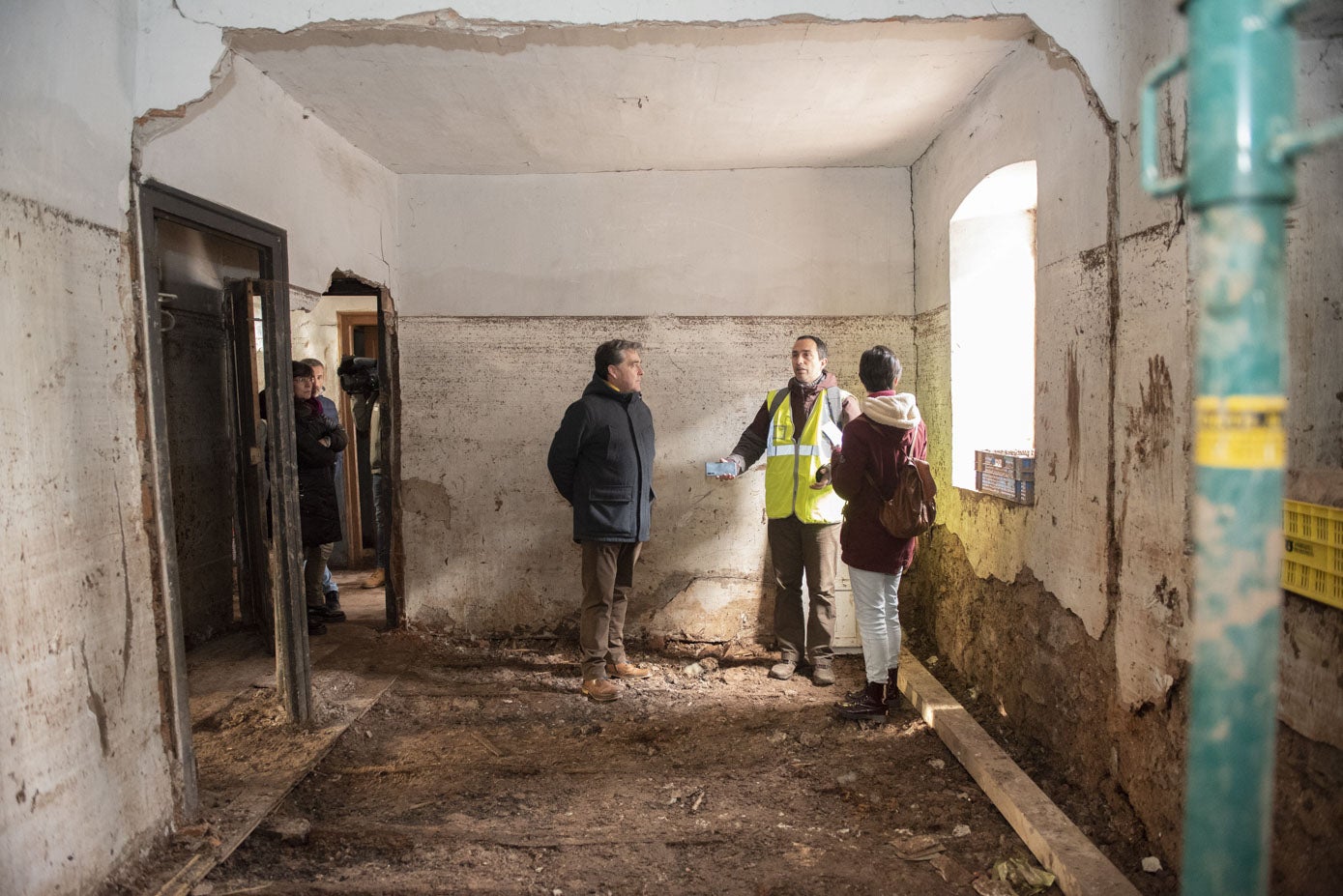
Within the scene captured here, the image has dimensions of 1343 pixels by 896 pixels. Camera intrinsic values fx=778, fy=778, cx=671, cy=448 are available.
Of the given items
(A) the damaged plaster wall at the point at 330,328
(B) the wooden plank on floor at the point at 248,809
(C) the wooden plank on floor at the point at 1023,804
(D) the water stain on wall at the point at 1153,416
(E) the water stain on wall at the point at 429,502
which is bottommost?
(B) the wooden plank on floor at the point at 248,809

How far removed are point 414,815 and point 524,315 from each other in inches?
119

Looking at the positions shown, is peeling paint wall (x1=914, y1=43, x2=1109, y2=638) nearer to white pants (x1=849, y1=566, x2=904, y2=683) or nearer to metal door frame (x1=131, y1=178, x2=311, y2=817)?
white pants (x1=849, y1=566, x2=904, y2=683)

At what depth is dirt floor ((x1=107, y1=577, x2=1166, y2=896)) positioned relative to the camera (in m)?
2.51

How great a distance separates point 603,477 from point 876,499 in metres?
1.36

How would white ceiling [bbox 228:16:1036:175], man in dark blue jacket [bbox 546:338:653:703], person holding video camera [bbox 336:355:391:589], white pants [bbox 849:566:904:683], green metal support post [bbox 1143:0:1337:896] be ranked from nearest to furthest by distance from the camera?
green metal support post [bbox 1143:0:1337:896]
white ceiling [bbox 228:16:1036:175]
white pants [bbox 849:566:904:683]
man in dark blue jacket [bbox 546:338:653:703]
person holding video camera [bbox 336:355:391:589]

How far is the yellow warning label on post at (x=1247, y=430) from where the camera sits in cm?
98

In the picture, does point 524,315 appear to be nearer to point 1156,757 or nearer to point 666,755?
point 666,755

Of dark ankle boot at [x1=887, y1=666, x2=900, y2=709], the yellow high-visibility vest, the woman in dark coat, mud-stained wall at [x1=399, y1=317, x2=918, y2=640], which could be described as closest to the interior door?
the woman in dark coat

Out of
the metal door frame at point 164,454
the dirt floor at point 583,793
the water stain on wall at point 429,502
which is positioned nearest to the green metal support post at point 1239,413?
the dirt floor at point 583,793

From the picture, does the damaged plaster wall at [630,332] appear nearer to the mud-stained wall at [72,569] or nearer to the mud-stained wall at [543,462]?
the mud-stained wall at [543,462]

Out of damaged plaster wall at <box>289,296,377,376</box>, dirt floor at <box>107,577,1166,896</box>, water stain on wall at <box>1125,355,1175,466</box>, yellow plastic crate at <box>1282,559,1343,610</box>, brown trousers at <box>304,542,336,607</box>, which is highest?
damaged plaster wall at <box>289,296,377,376</box>

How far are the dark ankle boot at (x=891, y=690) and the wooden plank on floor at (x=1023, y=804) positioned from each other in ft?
0.34

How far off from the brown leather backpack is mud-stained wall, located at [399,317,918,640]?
61.8 inches

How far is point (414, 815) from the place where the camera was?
291 centimetres
